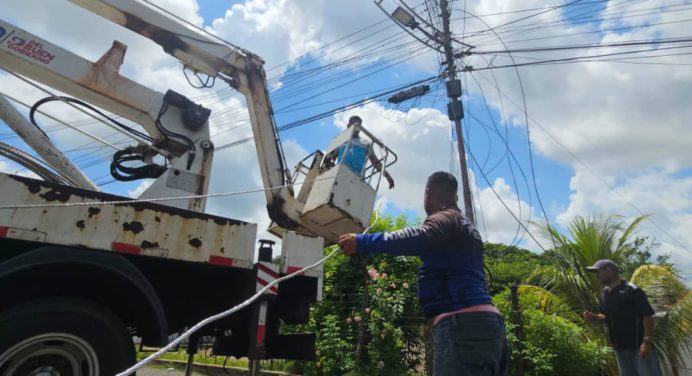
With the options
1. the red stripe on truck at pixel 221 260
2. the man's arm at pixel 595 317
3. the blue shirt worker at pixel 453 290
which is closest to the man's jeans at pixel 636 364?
the man's arm at pixel 595 317

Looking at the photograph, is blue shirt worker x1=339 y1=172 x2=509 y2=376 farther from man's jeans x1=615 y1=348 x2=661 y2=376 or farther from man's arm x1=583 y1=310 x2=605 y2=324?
man's arm x1=583 y1=310 x2=605 y2=324

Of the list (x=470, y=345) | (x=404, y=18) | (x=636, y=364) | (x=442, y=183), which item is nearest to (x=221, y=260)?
(x=442, y=183)

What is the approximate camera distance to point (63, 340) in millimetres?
2480

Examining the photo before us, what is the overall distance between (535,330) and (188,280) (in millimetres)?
4565

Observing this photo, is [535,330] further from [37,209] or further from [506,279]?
[506,279]

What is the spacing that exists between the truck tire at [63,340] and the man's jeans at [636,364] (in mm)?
4511

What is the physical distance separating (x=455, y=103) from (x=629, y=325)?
556 cm

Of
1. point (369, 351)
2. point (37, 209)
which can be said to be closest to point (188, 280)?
point (37, 209)

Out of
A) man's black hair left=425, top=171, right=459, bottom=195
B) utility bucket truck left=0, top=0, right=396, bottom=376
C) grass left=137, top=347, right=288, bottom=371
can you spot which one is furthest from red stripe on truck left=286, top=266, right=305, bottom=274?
grass left=137, top=347, right=288, bottom=371

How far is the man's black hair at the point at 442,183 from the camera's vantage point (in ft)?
8.50

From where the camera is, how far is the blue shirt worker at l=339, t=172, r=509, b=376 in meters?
2.12

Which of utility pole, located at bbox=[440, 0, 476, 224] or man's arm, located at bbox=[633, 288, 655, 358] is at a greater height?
utility pole, located at bbox=[440, 0, 476, 224]

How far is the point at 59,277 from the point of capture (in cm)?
264

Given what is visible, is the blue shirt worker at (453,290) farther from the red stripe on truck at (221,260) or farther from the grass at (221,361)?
the grass at (221,361)
